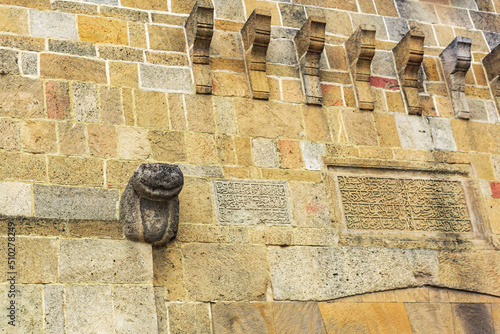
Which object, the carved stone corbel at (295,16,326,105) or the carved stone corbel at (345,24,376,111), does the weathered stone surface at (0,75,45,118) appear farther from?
the carved stone corbel at (345,24,376,111)

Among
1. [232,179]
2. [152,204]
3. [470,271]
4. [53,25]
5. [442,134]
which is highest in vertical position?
[53,25]

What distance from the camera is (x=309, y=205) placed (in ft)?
17.3

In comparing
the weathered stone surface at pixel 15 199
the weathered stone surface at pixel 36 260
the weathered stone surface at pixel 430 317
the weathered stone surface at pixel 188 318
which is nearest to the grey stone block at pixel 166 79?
the weathered stone surface at pixel 15 199

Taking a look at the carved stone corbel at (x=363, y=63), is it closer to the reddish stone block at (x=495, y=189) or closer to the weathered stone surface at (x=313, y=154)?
the weathered stone surface at (x=313, y=154)

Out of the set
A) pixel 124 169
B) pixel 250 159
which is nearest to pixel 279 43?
pixel 250 159

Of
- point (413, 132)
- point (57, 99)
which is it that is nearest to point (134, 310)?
point (57, 99)

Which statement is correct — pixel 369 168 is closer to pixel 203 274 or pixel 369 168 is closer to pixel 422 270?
pixel 422 270

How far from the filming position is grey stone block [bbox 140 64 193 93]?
17.4 feet

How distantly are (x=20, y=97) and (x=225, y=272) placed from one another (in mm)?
1732

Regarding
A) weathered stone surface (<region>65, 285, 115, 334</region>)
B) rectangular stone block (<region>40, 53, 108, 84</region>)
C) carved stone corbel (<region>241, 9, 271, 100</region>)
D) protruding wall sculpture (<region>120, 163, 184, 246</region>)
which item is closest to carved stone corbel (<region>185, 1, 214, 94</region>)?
carved stone corbel (<region>241, 9, 271, 100</region>)

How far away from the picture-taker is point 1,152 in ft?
15.3

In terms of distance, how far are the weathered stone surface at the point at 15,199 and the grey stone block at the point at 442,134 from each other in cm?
308

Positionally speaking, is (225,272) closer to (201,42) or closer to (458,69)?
(201,42)

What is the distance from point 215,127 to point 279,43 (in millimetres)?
1033
